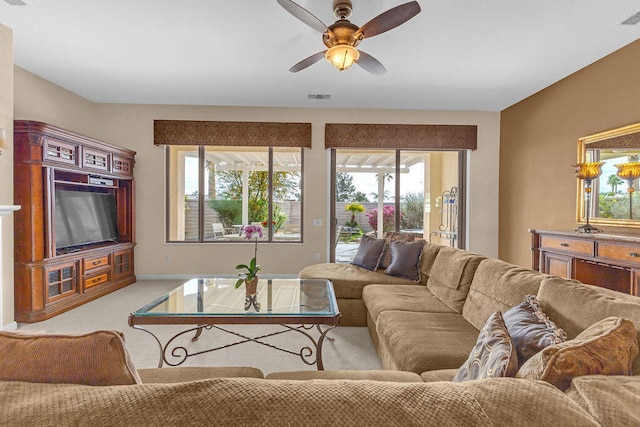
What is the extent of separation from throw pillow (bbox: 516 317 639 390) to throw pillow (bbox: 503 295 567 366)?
0.19 meters

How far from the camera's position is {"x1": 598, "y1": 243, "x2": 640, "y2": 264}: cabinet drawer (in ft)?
8.42

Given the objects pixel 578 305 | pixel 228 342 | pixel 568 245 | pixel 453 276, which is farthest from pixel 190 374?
pixel 568 245

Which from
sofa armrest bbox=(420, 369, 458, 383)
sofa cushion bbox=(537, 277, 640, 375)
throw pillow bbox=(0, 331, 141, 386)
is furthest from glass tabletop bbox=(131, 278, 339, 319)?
throw pillow bbox=(0, 331, 141, 386)

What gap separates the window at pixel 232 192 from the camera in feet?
17.7

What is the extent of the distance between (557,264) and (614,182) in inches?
39.8

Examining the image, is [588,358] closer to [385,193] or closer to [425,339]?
[425,339]

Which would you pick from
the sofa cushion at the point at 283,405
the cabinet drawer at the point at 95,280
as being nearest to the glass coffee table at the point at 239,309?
the sofa cushion at the point at 283,405

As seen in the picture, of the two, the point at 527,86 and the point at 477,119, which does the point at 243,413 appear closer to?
the point at 527,86

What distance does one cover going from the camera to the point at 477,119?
5.37m

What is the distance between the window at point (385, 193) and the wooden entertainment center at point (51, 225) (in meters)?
3.40

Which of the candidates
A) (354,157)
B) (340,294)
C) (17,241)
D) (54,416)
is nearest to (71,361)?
(54,416)

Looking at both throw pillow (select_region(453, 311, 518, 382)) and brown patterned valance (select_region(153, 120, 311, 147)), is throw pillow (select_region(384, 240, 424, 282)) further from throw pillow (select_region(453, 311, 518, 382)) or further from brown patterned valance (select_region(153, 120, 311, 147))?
brown patterned valance (select_region(153, 120, 311, 147))

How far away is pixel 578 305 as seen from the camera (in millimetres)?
1389

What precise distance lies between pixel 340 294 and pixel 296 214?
7.79 ft
